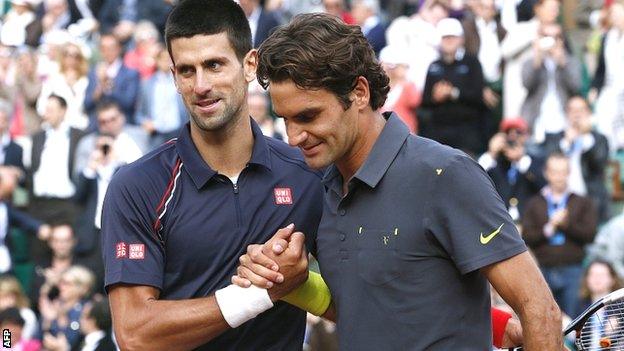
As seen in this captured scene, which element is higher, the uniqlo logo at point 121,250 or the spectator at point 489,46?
the uniqlo logo at point 121,250

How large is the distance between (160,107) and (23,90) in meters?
2.10

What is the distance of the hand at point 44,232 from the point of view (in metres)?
13.1

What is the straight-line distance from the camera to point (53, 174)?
13664 mm

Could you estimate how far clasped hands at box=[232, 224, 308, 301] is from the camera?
486 centimetres

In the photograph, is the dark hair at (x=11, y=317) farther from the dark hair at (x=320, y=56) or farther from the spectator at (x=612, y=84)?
the dark hair at (x=320, y=56)

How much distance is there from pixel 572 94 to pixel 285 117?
9.32 meters

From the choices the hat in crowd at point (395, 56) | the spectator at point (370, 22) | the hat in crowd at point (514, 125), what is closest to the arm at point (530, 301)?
the hat in crowd at point (514, 125)

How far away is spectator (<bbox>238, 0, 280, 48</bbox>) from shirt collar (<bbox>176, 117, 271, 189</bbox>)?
32.0 ft

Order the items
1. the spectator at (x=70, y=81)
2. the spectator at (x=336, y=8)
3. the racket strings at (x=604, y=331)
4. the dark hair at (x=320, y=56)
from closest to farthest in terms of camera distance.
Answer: the dark hair at (x=320, y=56), the racket strings at (x=604, y=331), the spectator at (x=70, y=81), the spectator at (x=336, y=8)

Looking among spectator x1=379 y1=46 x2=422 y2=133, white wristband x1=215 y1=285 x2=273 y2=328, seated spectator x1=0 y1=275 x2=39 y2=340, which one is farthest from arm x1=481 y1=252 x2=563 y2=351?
spectator x1=379 y1=46 x2=422 y2=133

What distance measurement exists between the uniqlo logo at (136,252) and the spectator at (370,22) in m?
10.00

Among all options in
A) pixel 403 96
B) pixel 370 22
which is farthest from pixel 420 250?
pixel 370 22

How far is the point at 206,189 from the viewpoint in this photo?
524 cm

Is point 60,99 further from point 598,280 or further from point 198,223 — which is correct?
point 198,223
